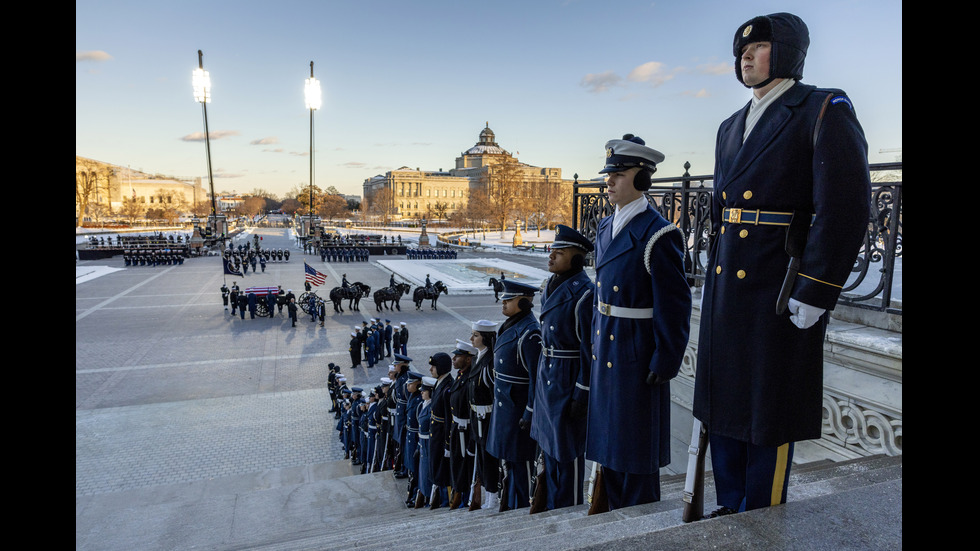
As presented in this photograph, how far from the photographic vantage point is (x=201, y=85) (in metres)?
33.0

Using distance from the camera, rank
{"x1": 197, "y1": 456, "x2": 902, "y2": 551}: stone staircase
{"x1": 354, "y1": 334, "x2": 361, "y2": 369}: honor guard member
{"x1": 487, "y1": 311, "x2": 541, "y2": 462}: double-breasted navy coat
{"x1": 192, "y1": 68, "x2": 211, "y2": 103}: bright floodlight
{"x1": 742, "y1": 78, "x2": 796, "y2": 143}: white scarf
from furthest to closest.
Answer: {"x1": 192, "y1": 68, "x2": 211, "y2": 103}: bright floodlight < {"x1": 354, "y1": 334, "x2": 361, "y2": 369}: honor guard member < {"x1": 487, "y1": 311, "x2": 541, "y2": 462}: double-breasted navy coat < {"x1": 742, "y1": 78, "x2": 796, "y2": 143}: white scarf < {"x1": 197, "y1": 456, "x2": 902, "y2": 551}: stone staircase

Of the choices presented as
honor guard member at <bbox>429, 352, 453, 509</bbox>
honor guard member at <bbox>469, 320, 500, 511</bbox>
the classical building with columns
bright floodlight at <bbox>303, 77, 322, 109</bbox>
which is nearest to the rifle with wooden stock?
honor guard member at <bbox>469, 320, 500, 511</bbox>

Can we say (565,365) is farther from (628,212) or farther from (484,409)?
(484,409)

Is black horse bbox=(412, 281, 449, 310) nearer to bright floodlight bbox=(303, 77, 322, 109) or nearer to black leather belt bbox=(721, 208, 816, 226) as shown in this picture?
black leather belt bbox=(721, 208, 816, 226)

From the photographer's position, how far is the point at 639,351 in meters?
2.66

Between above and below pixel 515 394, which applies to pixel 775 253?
above

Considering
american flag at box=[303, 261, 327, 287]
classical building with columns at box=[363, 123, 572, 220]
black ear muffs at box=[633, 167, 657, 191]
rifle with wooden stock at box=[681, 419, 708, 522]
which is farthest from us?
classical building with columns at box=[363, 123, 572, 220]

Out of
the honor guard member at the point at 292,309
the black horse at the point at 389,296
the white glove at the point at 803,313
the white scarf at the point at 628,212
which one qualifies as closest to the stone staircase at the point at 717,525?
the white glove at the point at 803,313

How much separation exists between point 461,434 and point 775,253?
308 cm

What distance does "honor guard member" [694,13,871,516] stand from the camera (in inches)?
73.4

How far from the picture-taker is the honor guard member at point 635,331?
258 centimetres

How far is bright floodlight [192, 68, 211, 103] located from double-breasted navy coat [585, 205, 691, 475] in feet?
121

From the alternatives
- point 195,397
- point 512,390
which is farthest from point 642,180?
point 195,397

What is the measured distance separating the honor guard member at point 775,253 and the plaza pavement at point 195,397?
497 cm
